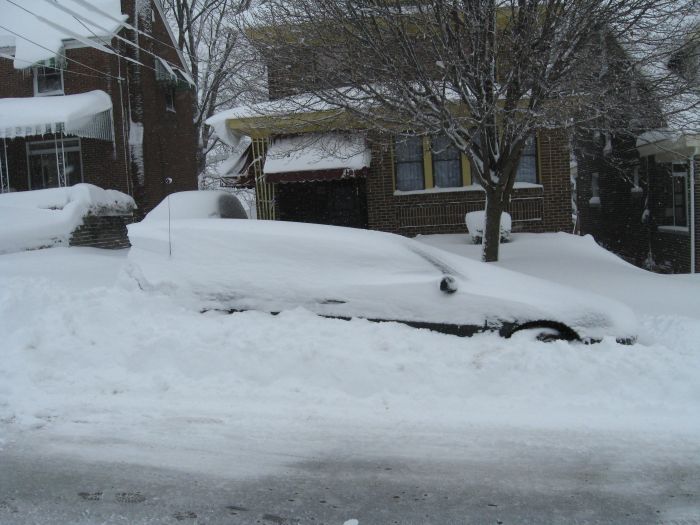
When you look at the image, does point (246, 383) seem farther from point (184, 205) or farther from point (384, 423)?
point (184, 205)

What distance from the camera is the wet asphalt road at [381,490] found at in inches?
139

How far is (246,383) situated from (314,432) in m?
1.11

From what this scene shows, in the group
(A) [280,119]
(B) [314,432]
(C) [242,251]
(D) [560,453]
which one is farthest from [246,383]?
(A) [280,119]

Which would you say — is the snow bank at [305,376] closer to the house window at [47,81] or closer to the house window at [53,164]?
the house window at [53,164]

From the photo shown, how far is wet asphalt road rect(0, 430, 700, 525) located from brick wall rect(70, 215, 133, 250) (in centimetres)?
1033

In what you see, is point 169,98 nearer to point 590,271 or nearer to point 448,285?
point 590,271

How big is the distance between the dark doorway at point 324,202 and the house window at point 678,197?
24.9ft

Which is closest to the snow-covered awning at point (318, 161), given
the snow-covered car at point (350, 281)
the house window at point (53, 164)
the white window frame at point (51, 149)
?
the snow-covered car at point (350, 281)

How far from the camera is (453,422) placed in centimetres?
498

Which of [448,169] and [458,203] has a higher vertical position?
[448,169]

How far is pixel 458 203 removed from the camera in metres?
15.8

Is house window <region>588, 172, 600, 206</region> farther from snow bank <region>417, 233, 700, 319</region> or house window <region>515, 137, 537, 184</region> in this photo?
snow bank <region>417, 233, 700, 319</region>

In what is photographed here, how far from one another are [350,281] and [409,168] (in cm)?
1004

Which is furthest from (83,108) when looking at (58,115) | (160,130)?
(160,130)
